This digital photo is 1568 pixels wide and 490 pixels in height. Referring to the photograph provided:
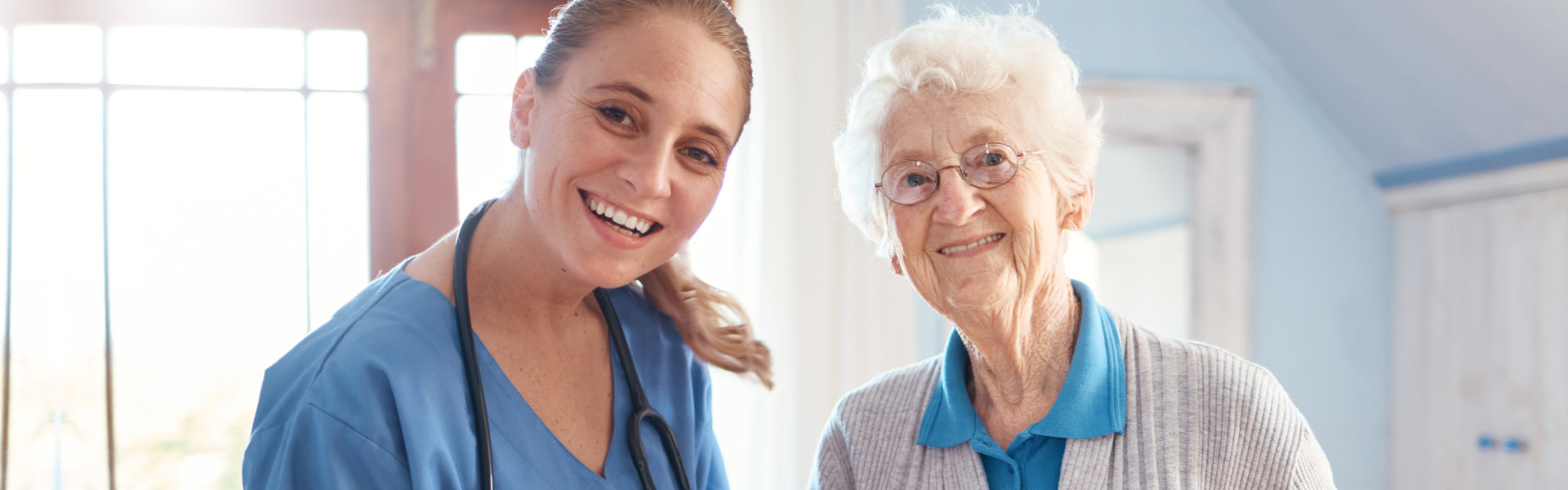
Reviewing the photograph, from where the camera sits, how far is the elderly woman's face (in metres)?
1.29

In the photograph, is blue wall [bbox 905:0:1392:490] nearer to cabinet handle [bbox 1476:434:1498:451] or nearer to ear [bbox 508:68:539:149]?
cabinet handle [bbox 1476:434:1498:451]

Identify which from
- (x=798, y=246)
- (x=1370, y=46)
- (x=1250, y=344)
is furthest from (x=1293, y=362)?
(x=798, y=246)

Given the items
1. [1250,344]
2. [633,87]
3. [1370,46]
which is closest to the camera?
[633,87]

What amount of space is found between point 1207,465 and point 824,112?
1.78 meters

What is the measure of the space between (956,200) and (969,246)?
0.23ft

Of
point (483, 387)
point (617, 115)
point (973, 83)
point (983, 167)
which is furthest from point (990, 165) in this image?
point (483, 387)

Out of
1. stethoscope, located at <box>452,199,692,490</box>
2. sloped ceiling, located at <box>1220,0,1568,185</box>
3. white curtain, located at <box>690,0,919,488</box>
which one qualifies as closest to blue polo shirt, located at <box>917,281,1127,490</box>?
stethoscope, located at <box>452,199,692,490</box>

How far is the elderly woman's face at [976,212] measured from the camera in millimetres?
1293

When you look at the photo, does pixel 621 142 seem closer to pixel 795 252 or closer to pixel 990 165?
pixel 990 165

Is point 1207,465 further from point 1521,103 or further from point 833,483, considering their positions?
point 1521,103

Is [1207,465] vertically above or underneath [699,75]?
underneath

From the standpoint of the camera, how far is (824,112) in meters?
2.85

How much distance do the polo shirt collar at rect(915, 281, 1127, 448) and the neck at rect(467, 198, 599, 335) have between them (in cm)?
52

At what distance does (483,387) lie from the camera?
4.05ft
